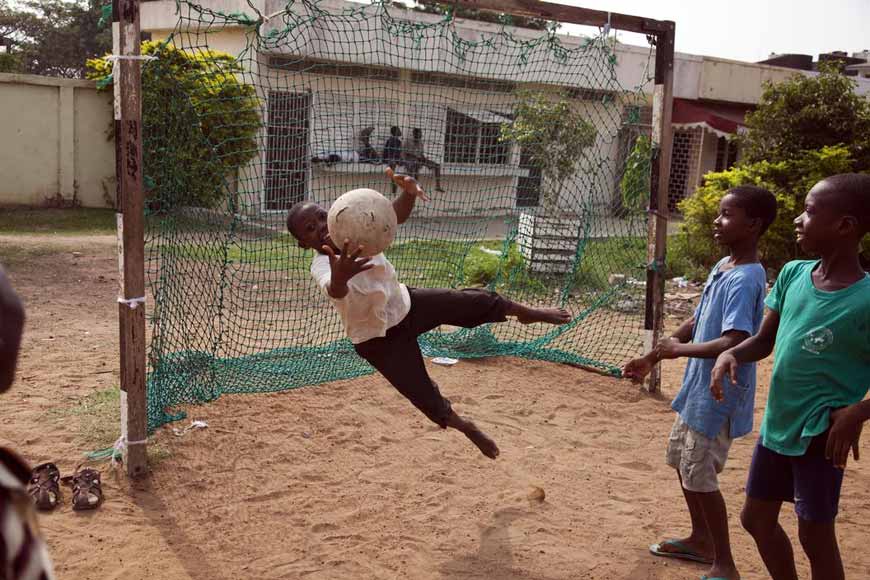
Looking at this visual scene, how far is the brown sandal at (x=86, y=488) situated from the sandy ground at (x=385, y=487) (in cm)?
6

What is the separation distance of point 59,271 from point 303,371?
4.66 metres

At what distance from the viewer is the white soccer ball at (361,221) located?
10.6 feet

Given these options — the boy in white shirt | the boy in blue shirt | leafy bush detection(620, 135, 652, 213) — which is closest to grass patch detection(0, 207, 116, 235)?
leafy bush detection(620, 135, 652, 213)

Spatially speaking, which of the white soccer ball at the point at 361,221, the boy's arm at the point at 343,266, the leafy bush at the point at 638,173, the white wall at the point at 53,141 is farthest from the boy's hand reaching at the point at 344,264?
the white wall at the point at 53,141

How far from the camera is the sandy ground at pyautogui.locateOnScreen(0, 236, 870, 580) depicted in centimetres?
345

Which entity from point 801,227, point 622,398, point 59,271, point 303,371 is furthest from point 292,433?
point 59,271

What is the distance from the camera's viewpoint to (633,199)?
6.64 m

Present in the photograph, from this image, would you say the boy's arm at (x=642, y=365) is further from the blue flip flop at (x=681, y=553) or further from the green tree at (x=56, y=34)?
the green tree at (x=56, y=34)

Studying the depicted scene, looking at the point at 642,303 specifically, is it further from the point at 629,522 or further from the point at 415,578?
the point at 415,578

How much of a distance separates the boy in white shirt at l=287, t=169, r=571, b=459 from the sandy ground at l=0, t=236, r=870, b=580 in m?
0.53

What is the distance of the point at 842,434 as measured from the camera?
237 centimetres

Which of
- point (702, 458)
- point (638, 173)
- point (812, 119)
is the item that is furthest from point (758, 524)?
point (812, 119)

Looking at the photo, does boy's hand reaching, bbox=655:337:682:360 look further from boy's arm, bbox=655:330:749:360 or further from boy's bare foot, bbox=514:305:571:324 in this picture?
boy's bare foot, bbox=514:305:571:324

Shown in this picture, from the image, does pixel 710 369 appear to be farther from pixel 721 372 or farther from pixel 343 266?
pixel 343 266
